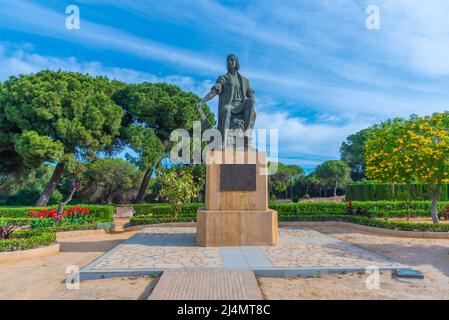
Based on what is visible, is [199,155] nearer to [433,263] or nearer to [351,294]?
[433,263]

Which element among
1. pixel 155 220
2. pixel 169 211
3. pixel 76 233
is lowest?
pixel 76 233

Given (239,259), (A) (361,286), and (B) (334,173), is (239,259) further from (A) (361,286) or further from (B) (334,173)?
(B) (334,173)

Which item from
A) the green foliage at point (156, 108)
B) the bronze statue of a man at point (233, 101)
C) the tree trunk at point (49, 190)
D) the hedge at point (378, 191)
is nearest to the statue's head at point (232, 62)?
the bronze statue of a man at point (233, 101)

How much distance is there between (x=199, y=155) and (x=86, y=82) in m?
9.85

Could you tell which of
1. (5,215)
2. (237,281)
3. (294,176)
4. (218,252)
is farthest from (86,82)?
(294,176)

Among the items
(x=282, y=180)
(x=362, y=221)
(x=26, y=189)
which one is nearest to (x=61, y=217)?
(x=362, y=221)

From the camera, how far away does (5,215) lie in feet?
55.2

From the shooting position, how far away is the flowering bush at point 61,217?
14.1 m

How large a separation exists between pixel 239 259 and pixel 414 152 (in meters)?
8.87

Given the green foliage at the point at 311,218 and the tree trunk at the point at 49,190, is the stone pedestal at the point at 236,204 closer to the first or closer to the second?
the green foliage at the point at 311,218

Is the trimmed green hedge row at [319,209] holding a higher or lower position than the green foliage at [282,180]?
lower

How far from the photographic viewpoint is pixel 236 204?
875 centimetres

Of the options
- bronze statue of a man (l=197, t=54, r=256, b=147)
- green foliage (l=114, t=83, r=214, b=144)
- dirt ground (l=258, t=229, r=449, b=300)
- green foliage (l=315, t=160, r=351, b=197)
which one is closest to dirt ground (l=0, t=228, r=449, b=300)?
dirt ground (l=258, t=229, r=449, b=300)

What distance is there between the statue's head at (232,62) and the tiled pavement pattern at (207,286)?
635cm
